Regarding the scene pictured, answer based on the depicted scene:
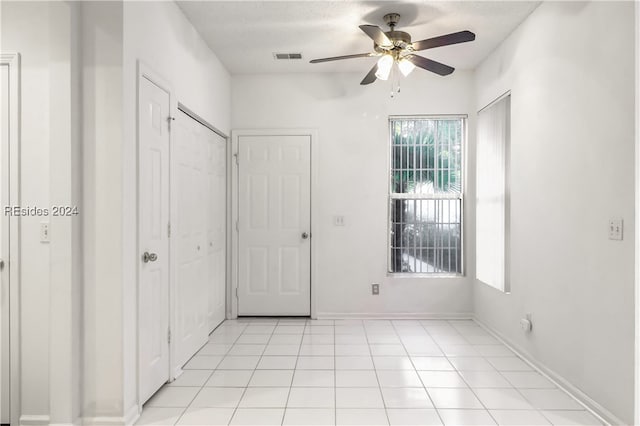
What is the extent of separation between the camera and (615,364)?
2.23 meters

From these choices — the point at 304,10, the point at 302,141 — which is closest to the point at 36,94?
the point at 304,10

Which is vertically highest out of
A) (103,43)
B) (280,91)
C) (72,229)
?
(280,91)

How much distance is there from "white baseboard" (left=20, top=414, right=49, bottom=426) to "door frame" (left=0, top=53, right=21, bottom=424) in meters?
0.03

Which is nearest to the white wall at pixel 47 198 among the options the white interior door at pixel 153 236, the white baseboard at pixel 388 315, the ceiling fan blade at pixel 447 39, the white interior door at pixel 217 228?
the white interior door at pixel 153 236

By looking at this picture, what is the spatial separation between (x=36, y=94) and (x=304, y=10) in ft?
6.38

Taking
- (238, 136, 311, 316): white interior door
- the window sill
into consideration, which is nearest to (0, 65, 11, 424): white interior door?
(238, 136, 311, 316): white interior door

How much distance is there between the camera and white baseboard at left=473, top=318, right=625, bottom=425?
7.51 ft

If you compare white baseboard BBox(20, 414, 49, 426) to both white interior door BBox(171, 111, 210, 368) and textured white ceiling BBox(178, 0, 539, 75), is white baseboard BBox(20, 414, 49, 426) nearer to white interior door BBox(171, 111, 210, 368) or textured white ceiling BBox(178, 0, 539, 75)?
white interior door BBox(171, 111, 210, 368)

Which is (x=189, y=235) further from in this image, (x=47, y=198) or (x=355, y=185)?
(x=355, y=185)

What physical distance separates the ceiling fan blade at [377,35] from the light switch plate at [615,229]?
189 centimetres

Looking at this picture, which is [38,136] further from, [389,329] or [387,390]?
[389,329]

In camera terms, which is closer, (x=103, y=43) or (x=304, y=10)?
(x=103, y=43)

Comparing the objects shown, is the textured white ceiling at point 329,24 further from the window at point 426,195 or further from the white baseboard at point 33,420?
the white baseboard at point 33,420

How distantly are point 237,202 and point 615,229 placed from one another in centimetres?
345
